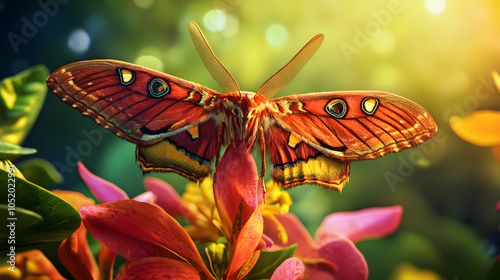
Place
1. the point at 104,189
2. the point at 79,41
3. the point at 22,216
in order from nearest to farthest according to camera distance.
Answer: the point at 22,216
the point at 104,189
the point at 79,41

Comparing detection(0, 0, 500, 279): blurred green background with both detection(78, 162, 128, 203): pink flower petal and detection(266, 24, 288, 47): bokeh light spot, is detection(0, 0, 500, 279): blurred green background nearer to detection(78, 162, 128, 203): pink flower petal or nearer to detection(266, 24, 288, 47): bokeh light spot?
detection(266, 24, 288, 47): bokeh light spot

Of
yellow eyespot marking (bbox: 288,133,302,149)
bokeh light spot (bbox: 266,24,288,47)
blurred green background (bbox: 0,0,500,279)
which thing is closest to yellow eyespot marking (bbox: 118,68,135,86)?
yellow eyespot marking (bbox: 288,133,302,149)

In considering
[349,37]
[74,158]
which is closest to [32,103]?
[74,158]

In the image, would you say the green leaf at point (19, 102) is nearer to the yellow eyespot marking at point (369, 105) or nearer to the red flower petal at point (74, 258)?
the red flower petal at point (74, 258)

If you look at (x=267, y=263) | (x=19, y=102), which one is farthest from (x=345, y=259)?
(x=19, y=102)

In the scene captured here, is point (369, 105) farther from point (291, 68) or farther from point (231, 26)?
point (231, 26)

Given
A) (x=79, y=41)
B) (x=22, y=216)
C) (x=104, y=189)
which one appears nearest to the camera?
(x=22, y=216)

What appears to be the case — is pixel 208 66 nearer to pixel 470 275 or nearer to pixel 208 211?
pixel 208 211
